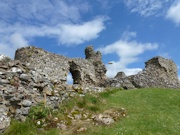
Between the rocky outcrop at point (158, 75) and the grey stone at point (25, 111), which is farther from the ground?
the rocky outcrop at point (158, 75)

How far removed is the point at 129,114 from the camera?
18.3m

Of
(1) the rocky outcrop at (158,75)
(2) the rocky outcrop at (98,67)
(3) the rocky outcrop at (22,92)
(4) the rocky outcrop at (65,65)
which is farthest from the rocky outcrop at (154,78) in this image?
(3) the rocky outcrop at (22,92)

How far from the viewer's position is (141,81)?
111ft

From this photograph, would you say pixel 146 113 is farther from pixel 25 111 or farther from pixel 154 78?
pixel 154 78

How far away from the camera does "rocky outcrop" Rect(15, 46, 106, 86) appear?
31.5 metres

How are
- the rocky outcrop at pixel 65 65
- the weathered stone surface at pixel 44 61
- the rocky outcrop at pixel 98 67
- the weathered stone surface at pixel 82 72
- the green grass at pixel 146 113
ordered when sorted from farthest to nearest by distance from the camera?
1. the rocky outcrop at pixel 98 67
2. the weathered stone surface at pixel 82 72
3. the rocky outcrop at pixel 65 65
4. the weathered stone surface at pixel 44 61
5. the green grass at pixel 146 113

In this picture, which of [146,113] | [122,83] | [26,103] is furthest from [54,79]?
[122,83]

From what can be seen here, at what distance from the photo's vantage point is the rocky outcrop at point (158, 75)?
33.9 meters

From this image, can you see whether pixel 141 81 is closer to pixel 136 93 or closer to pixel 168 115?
pixel 136 93

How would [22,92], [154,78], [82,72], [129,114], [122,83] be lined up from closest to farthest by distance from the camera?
[22,92]
[129,114]
[122,83]
[154,78]
[82,72]

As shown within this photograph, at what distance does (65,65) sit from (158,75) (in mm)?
13836

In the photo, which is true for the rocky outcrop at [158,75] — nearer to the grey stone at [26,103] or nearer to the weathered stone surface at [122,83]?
the weathered stone surface at [122,83]

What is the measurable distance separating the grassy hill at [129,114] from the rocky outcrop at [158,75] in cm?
797

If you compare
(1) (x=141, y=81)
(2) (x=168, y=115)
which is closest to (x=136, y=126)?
(2) (x=168, y=115)
